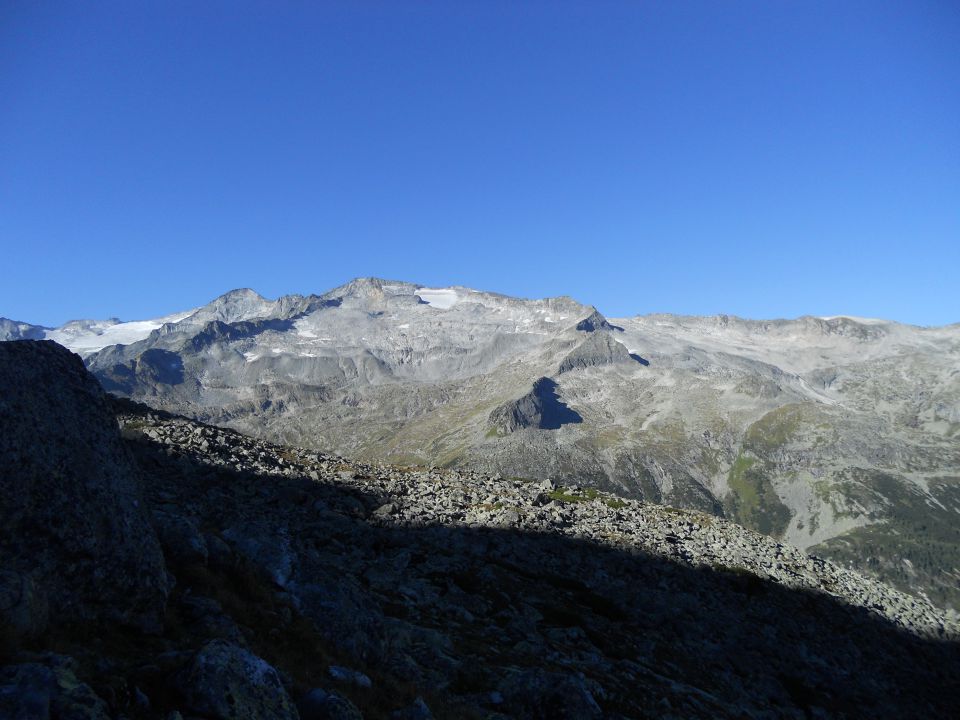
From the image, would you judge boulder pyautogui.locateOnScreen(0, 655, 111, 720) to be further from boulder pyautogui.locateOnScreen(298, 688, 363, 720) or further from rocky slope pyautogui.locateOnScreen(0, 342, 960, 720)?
boulder pyautogui.locateOnScreen(298, 688, 363, 720)

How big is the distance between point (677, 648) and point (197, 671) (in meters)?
47.4

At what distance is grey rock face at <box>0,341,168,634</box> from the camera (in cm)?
1293

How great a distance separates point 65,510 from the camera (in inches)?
546

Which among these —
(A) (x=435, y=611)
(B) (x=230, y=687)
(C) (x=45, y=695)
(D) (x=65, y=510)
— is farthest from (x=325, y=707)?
(A) (x=435, y=611)

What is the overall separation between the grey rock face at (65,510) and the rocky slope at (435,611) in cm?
11

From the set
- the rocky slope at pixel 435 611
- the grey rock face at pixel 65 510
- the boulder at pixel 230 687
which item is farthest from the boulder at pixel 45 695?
the grey rock face at pixel 65 510

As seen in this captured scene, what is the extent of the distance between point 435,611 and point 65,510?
29.7 metres

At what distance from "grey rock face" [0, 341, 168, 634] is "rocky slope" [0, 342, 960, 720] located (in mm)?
111

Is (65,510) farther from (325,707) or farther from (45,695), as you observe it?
(325,707)

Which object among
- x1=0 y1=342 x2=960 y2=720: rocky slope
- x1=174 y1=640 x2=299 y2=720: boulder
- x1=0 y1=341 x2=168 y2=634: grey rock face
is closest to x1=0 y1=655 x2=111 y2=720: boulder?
x1=0 y1=342 x2=960 y2=720: rocky slope

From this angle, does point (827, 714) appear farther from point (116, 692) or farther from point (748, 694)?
point (116, 692)

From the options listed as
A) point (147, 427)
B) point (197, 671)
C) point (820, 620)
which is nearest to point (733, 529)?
point (820, 620)

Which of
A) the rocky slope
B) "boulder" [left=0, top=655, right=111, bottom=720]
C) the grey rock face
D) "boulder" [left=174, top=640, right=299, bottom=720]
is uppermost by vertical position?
the grey rock face

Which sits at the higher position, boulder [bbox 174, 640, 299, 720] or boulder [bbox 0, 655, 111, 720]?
boulder [bbox 0, 655, 111, 720]
